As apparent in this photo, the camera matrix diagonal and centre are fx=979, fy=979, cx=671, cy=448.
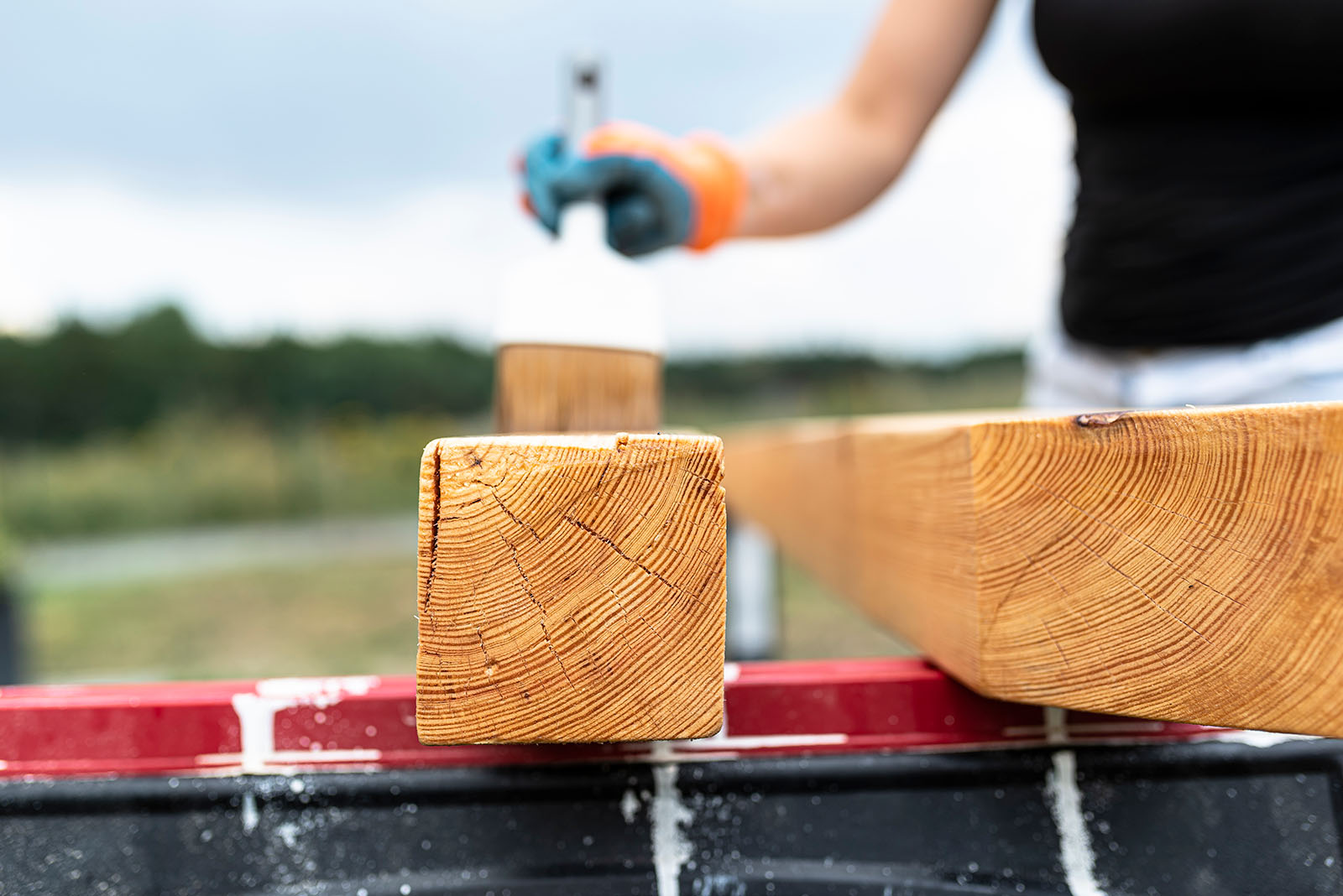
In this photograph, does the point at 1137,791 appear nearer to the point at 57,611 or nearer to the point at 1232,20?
the point at 1232,20

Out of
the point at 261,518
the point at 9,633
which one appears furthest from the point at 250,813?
the point at 261,518

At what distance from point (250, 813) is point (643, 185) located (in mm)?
Answer: 644

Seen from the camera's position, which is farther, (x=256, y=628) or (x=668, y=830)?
(x=256, y=628)

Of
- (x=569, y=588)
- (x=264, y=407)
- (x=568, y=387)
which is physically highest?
(x=264, y=407)

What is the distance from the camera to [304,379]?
34.3ft

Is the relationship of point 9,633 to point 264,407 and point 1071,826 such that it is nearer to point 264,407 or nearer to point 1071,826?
point 1071,826

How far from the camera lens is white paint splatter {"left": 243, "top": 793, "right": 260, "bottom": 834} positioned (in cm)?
63

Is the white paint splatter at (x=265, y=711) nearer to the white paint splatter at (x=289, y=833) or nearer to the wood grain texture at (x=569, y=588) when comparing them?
the white paint splatter at (x=289, y=833)

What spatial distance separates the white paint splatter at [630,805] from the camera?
0.64m

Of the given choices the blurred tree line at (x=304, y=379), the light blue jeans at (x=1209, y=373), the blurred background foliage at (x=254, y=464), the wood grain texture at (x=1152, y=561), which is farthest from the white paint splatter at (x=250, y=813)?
the blurred tree line at (x=304, y=379)

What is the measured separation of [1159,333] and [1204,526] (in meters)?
0.52

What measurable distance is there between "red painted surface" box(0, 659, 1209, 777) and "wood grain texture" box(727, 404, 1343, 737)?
58 mm

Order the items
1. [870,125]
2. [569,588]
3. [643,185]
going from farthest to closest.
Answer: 1. [870,125]
2. [643,185]
3. [569,588]

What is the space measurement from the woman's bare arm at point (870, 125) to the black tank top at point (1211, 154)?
0.54 ft
